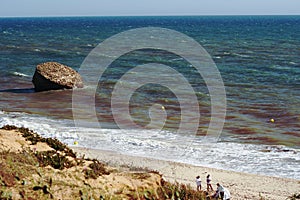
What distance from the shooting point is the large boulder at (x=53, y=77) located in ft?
119

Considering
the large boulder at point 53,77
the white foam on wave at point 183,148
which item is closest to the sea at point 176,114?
the white foam on wave at point 183,148

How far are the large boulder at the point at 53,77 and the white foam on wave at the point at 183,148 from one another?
982 centimetres

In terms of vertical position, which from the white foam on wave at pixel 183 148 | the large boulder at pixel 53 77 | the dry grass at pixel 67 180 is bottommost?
the white foam on wave at pixel 183 148

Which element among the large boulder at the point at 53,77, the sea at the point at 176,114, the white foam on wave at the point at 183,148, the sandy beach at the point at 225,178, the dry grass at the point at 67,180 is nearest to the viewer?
the dry grass at the point at 67,180

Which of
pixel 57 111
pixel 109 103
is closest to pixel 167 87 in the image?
pixel 109 103

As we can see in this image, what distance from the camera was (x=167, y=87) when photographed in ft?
134

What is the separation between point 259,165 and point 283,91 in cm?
1967

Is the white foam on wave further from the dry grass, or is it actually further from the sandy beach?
the dry grass

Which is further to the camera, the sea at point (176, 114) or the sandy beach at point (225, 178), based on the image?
the sea at point (176, 114)

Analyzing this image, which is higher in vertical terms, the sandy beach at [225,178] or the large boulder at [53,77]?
the large boulder at [53,77]

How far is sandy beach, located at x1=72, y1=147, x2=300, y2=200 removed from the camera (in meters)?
17.5

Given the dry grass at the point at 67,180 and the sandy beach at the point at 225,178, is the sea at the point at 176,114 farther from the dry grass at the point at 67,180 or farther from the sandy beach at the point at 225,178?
the dry grass at the point at 67,180

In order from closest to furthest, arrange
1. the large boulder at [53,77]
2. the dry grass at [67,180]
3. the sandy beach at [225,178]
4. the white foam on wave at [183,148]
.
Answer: the dry grass at [67,180], the sandy beach at [225,178], the white foam on wave at [183,148], the large boulder at [53,77]

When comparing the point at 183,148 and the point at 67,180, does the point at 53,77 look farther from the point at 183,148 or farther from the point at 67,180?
the point at 67,180
